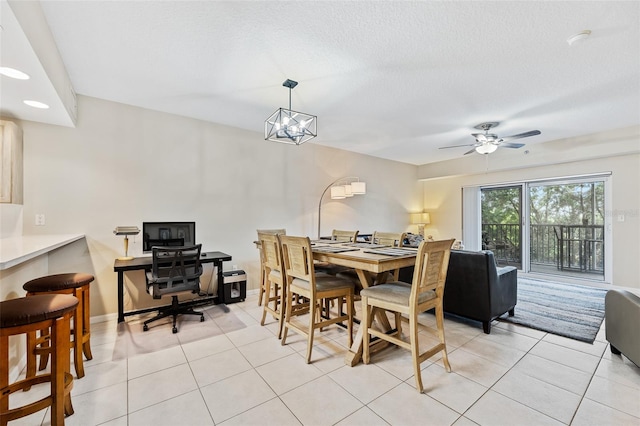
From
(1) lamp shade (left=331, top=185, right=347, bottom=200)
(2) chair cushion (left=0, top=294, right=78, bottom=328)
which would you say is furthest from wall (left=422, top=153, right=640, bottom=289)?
(2) chair cushion (left=0, top=294, right=78, bottom=328)

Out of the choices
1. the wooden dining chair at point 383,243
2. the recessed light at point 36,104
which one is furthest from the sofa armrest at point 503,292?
the recessed light at point 36,104

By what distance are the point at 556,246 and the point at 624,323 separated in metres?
3.84

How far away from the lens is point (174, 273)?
2.90 metres

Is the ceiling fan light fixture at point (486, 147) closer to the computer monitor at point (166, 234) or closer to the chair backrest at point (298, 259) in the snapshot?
the chair backrest at point (298, 259)

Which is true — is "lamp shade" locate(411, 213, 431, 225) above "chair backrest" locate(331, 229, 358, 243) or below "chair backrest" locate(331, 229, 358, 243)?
above

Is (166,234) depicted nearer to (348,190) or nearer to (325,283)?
(325,283)

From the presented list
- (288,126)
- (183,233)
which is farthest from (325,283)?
(183,233)

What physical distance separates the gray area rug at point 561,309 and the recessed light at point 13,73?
4.92 m

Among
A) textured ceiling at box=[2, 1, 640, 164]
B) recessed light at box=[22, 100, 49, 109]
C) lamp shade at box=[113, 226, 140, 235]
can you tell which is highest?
textured ceiling at box=[2, 1, 640, 164]

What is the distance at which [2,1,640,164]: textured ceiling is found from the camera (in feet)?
6.18

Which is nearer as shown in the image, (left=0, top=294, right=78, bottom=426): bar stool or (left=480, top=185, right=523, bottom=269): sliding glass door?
(left=0, top=294, right=78, bottom=426): bar stool

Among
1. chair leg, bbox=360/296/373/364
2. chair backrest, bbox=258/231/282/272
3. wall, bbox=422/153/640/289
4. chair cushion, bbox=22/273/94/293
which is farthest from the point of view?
wall, bbox=422/153/640/289

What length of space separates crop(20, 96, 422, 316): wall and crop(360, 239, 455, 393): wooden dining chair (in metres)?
2.53

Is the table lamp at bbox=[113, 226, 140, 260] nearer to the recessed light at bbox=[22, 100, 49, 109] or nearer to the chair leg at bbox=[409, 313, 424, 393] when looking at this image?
the recessed light at bbox=[22, 100, 49, 109]
